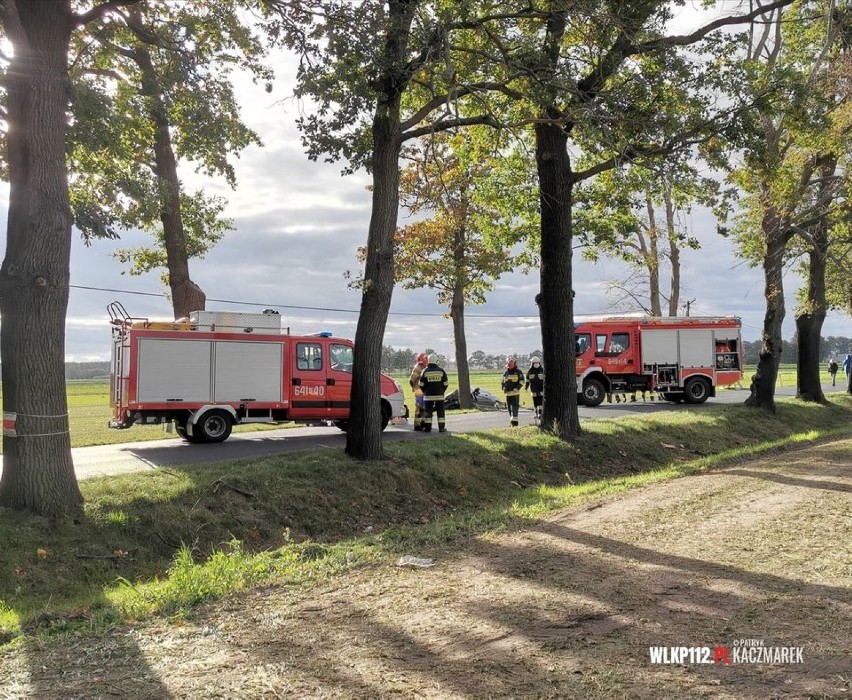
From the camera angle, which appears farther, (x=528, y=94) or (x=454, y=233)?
(x=454, y=233)

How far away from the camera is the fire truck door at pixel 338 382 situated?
16875 mm

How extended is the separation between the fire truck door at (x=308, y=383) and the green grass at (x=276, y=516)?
3.69 m

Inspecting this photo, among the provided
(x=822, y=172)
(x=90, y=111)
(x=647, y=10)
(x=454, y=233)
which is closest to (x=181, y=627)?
(x=90, y=111)

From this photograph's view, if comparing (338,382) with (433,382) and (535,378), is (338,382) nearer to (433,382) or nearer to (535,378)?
(433,382)

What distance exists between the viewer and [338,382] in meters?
16.9

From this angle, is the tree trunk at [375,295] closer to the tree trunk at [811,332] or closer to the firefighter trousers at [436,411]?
the firefighter trousers at [436,411]

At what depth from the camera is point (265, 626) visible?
447 centimetres

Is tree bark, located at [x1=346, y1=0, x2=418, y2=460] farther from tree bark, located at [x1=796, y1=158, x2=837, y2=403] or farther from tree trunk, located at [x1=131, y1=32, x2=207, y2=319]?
tree bark, located at [x1=796, y1=158, x2=837, y2=403]

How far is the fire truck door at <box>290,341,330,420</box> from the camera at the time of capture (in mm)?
16562

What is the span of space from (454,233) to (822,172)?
12.0 metres

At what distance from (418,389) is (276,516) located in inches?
315

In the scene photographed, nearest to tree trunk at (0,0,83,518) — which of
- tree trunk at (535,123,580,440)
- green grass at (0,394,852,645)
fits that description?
green grass at (0,394,852,645)

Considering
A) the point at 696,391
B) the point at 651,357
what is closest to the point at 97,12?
the point at 651,357

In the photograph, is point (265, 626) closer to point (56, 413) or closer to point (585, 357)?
point (56, 413)
